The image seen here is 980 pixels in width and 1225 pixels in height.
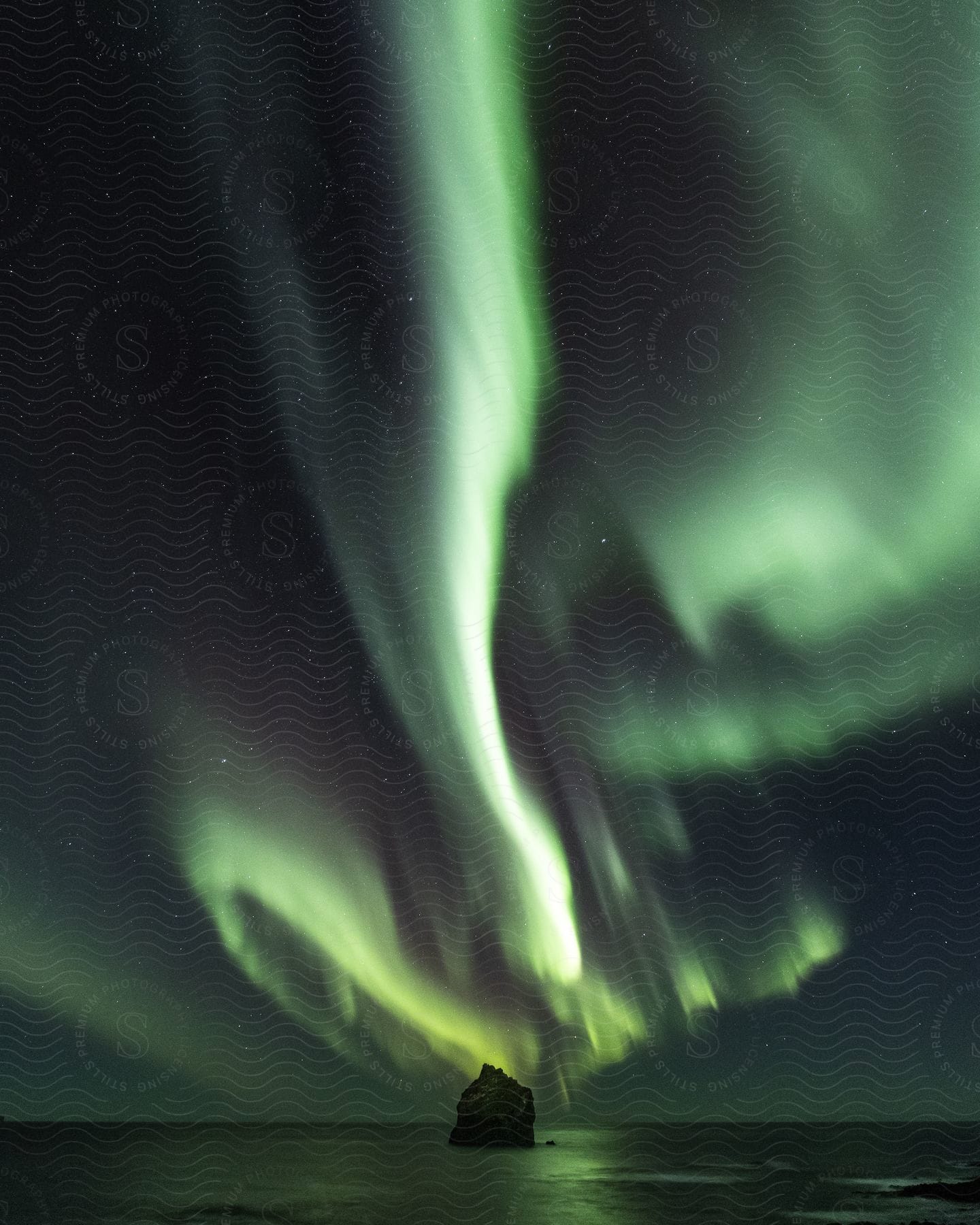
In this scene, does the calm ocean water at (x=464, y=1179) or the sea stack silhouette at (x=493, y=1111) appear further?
the calm ocean water at (x=464, y=1179)

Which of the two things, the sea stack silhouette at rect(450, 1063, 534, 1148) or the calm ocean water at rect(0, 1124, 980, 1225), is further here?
the calm ocean water at rect(0, 1124, 980, 1225)

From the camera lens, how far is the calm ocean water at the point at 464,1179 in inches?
131

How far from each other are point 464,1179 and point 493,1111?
0.30m

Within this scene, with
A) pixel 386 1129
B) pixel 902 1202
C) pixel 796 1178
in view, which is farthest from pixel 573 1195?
pixel 386 1129

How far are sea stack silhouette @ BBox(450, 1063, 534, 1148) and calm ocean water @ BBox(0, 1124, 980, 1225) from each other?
6cm

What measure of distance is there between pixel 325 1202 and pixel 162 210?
4.89 m

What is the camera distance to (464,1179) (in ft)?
10.6

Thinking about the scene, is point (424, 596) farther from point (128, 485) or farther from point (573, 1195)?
point (573, 1195)

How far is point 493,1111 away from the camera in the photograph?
311cm

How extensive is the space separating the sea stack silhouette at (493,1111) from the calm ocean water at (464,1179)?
0.20ft

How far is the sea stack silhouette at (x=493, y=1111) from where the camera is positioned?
311 cm

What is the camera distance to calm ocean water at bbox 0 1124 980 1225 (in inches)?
131

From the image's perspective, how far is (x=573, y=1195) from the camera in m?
10.0

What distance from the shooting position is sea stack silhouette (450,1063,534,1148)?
10.2 feet
